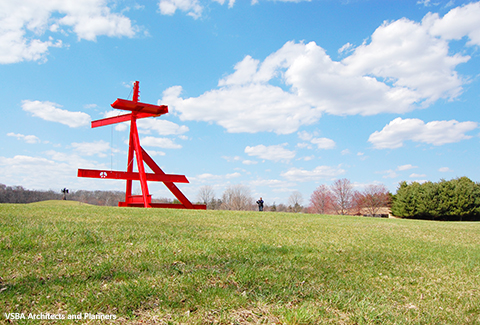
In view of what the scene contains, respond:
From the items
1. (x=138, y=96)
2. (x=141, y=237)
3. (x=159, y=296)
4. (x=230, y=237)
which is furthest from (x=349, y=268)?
(x=138, y=96)

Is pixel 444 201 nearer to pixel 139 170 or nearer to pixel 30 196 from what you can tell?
pixel 139 170

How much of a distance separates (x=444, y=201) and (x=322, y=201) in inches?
1019

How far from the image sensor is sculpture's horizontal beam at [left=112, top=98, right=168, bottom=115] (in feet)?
71.1

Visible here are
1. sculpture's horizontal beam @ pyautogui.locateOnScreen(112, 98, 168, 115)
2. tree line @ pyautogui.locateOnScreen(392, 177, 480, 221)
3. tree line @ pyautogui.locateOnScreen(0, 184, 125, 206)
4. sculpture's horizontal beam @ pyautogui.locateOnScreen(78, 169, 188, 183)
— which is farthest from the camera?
tree line @ pyautogui.locateOnScreen(0, 184, 125, 206)

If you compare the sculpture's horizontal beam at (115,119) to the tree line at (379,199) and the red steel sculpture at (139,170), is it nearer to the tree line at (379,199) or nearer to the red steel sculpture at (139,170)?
the red steel sculpture at (139,170)

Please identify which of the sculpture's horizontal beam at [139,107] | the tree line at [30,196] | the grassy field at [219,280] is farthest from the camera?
the tree line at [30,196]

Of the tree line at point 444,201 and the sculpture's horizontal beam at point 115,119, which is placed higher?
the sculpture's horizontal beam at point 115,119

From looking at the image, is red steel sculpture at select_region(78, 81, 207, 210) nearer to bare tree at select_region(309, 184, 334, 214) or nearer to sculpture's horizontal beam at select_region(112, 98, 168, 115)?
sculpture's horizontal beam at select_region(112, 98, 168, 115)

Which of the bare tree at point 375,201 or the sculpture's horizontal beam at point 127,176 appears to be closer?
the sculpture's horizontal beam at point 127,176

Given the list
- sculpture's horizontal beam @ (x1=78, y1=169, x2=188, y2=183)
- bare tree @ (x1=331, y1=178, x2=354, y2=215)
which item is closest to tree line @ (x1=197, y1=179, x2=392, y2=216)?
bare tree @ (x1=331, y1=178, x2=354, y2=215)

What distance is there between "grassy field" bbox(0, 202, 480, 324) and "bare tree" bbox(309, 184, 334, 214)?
57.0 meters

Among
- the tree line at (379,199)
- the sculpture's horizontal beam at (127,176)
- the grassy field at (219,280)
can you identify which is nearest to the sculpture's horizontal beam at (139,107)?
the sculpture's horizontal beam at (127,176)

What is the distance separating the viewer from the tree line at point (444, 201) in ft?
132

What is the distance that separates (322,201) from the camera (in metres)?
64.9
